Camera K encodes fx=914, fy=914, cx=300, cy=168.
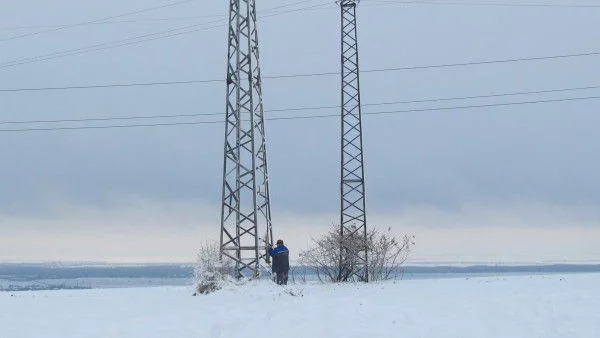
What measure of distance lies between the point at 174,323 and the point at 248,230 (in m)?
9.14

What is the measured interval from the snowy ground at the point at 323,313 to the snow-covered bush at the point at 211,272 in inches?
30.7

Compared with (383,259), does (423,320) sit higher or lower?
lower

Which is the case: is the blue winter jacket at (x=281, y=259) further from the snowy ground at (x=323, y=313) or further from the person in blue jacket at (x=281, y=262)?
the snowy ground at (x=323, y=313)

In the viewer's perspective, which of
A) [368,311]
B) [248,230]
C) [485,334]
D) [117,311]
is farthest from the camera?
[248,230]

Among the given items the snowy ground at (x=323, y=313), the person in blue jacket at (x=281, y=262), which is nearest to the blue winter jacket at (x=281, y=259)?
the person in blue jacket at (x=281, y=262)

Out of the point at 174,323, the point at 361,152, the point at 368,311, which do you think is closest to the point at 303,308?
the point at 368,311

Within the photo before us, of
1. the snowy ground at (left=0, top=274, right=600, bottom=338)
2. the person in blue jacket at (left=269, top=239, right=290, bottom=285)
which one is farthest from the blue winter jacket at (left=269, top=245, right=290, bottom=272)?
the snowy ground at (left=0, top=274, right=600, bottom=338)

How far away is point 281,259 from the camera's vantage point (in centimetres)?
2984

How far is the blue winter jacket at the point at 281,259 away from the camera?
29812 millimetres

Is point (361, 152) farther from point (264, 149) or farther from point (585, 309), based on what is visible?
point (585, 309)

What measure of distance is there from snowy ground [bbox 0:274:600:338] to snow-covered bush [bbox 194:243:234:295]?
0.78 meters

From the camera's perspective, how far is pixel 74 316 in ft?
71.6

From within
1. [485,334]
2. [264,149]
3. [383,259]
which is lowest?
[485,334]

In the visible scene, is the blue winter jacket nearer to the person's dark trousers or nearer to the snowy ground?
the person's dark trousers
